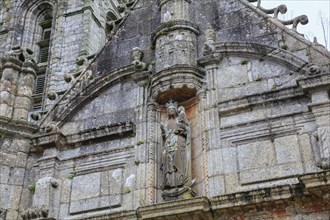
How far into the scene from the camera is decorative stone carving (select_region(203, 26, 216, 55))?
1071 cm

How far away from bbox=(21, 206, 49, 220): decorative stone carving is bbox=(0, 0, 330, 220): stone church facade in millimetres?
19

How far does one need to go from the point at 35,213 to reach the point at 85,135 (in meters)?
1.63

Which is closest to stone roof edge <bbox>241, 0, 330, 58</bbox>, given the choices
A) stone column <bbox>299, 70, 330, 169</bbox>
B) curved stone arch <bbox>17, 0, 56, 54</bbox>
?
stone column <bbox>299, 70, 330, 169</bbox>

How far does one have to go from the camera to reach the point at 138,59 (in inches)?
448

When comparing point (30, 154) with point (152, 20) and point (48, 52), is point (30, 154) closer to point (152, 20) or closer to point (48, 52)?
point (152, 20)

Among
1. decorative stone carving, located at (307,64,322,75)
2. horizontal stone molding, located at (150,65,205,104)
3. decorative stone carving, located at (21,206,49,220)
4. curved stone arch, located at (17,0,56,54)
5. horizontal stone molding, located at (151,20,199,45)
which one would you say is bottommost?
decorative stone carving, located at (21,206,49,220)

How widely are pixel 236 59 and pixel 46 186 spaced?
3.91 m

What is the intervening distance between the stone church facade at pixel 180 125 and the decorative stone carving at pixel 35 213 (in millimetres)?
19

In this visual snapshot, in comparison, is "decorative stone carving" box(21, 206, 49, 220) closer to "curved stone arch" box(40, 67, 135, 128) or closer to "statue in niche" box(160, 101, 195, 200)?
"curved stone arch" box(40, 67, 135, 128)

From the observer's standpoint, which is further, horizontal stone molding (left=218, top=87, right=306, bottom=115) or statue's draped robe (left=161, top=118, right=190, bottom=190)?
horizontal stone molding (left=218, top=87, right=306, bottom=115)

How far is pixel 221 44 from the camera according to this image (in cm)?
1075

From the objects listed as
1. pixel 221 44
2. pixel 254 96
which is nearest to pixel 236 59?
pixel 221 44

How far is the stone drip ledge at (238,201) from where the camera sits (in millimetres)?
8305

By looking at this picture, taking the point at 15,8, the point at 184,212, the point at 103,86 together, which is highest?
the point at 15,8
